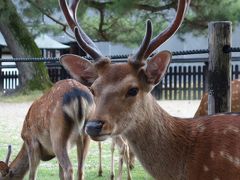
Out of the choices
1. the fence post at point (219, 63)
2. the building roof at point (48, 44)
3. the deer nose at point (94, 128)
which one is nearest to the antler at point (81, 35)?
the deer nose at point (94, 128)

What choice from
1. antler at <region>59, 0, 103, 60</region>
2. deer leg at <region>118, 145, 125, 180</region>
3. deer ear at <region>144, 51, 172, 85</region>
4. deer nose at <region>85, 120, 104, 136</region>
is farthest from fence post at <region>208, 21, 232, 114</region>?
deer leg at <region>118, 145, 125, 180</region>

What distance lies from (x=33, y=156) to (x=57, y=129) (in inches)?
17.3

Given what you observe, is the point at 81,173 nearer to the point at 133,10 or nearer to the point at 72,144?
the point at 72,144

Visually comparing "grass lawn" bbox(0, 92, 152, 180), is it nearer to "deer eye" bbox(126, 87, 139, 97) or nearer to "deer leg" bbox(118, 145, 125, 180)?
"deer leg" bbox(118, 145, 125, 180)

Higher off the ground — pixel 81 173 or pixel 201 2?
pixel 201 2

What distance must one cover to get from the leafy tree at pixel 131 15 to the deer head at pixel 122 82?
1574 centimetres

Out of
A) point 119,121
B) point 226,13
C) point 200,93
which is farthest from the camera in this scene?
point 200,93

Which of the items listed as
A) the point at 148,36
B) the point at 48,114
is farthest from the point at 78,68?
the point at 48,114

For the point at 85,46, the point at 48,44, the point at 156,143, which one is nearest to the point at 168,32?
the point at 85,46

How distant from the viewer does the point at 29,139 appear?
664 centimetres

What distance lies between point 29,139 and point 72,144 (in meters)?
0.48

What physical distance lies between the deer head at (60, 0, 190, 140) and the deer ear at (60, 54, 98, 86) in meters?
0.01

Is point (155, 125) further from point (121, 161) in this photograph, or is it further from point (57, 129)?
point (121, 161)

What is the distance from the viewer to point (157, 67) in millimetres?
3938
